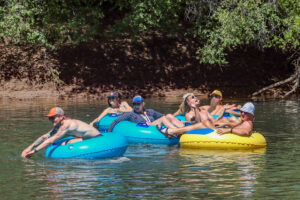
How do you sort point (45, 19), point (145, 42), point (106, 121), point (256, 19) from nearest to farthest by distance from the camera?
Answer: point (106, 121) < point (256, 19) < point (45, 19) < point (145, 42)

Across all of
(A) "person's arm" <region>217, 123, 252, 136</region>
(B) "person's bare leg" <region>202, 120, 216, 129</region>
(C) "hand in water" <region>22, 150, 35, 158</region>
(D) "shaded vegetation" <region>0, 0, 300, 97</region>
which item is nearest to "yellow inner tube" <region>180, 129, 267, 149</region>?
(A) "person's arm" <region>217, 123, 252, 136</region>

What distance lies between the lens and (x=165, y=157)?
11500 mm

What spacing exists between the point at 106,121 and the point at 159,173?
5.64m

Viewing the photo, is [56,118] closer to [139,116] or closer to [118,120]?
[118,120]

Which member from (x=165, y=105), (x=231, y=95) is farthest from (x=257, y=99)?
(x=165, y=105)

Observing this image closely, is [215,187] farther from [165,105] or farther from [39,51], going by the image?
[39,51]

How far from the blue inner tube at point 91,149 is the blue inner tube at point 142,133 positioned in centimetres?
202

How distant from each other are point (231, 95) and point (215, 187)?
678 inches

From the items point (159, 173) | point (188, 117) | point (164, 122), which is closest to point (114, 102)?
point (164, 122)

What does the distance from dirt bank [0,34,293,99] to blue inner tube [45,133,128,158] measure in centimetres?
1453

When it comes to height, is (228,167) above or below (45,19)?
below

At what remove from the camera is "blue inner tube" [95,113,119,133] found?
15.4 m

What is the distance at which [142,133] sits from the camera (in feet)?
44.4

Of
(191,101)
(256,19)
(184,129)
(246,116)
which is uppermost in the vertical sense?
(256,19)
